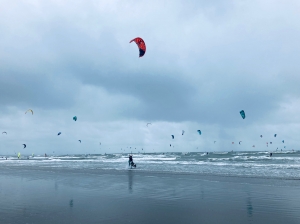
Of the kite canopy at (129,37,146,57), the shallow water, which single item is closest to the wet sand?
the kite canopy at (129,37,146,57)

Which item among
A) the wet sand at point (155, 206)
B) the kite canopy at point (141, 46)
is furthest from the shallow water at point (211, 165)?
the kite canopy at point (141, 46)

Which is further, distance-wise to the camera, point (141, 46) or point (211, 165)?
point (211, 165)

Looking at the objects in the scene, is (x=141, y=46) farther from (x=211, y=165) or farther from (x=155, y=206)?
(x=211, y=165)

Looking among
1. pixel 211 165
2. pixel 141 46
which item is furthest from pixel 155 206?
pixel 211 165

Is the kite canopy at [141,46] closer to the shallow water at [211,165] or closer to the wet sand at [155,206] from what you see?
the wet sand at [155,206]

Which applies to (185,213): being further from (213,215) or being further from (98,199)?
(98,199)

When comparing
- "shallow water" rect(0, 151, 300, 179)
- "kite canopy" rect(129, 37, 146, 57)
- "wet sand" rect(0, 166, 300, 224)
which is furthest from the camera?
"shallow water" rect(0, 151, 300, 179)

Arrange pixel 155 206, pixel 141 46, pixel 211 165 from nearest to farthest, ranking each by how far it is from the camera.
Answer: pixel 155 206 → pixel 141 46 → pixel 211 165

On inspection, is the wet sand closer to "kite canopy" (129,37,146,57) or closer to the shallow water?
"kite canopy" (129,37,146,57)

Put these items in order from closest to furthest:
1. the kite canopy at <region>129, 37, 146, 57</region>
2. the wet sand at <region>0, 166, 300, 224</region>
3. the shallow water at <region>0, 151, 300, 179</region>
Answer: the wet sand at <region>0, 166, 300, 224</region> < the kite canopy at <region>129, 37, 146, 57</region> < the shallow water at <region>0, 151, 300, 179</region>

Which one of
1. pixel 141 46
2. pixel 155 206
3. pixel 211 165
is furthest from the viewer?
pixel 211 165

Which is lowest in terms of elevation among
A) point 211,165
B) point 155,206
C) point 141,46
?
point 155,206

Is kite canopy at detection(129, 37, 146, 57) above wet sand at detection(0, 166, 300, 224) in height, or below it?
above

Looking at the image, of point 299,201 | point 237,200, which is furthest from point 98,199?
point 299,201
